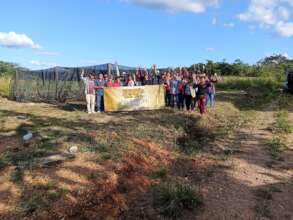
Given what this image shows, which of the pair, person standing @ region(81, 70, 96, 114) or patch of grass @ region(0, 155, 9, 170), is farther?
person standing @ region(81, 70, 96, 114)

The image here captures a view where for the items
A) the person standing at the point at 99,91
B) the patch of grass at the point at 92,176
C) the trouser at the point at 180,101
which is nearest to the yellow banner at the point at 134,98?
the person standing at the point at 99,91

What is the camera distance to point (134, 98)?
17.7 m

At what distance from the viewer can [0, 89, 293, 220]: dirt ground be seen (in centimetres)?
686

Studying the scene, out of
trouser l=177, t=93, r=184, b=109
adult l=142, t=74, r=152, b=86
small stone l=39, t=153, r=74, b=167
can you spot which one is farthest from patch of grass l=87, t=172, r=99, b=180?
adult l=142, t=74, r=152, b=86

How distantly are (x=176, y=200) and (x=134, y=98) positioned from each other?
10927 millimetres

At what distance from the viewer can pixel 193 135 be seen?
43.8 ft

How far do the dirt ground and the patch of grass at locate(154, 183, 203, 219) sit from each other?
5.2 inches

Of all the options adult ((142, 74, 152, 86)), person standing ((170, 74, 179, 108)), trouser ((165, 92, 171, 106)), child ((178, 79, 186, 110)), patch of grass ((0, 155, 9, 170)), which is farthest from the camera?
adult ((142, 74, 152, 86))

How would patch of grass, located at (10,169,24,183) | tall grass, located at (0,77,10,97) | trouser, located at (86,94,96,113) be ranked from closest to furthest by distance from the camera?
patch of grass, located at (10,169,24,183), trouser, located at (86,94,96,113), tall grass, located at (0,77,10,97)

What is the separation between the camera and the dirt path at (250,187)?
6926 millimetres

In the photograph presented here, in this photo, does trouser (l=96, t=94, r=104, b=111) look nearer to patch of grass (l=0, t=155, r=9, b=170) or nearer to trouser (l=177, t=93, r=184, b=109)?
trouser (l=177, t=93, r=184, b=109)

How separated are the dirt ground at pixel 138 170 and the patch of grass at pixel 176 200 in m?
0.13

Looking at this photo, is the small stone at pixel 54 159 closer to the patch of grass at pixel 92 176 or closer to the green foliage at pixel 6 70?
the patch of grass at pixel 92 176

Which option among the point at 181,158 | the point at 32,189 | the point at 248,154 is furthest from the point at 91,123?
the point at 32,189
